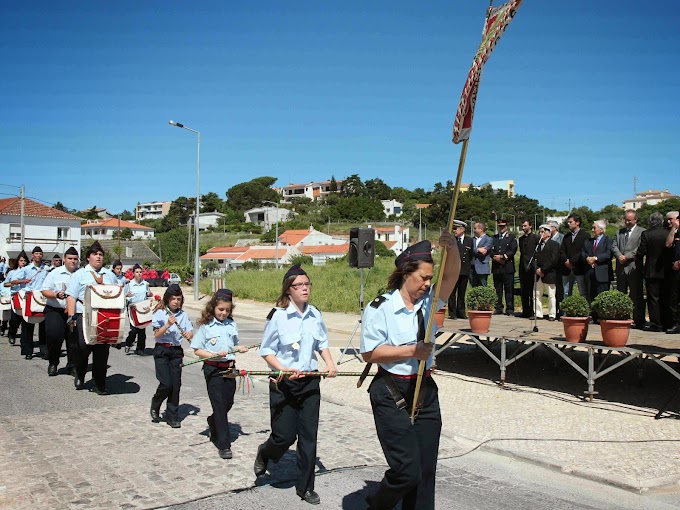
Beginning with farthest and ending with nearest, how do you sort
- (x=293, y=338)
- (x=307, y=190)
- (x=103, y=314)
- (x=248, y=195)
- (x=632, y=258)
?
1. (x=307, y=190)
2. (x=248, y=195)
3. (x=632, y=258)
4. (x=103, y=314)
5. (x=293, y=338)

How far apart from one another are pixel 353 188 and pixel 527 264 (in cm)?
14619

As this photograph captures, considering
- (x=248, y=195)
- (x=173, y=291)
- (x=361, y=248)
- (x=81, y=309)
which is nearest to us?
(x=173, y=291)

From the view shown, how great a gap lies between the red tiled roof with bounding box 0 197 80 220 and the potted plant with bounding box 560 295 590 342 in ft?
247

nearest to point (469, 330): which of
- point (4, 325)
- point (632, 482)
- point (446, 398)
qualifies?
point (446, 398)

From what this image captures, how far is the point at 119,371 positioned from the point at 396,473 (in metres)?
9.18

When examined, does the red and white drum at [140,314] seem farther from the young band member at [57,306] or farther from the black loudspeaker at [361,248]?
the black loudspeaker at [361,248]

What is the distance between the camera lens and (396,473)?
4.35 m

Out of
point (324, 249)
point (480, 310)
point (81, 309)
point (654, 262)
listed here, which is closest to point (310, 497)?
point (81, 309)

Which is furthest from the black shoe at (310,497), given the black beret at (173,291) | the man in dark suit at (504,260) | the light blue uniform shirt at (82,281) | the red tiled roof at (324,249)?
the red tiled roof at (324,249)

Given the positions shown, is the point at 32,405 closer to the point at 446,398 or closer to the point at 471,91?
the point at 446,398

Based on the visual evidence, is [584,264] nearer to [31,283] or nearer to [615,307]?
[615,307]

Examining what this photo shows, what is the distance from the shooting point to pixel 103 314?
30.5 feet

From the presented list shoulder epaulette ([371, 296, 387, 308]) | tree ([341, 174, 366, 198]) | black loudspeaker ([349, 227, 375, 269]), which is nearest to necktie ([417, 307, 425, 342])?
shoulder epaulette ([371, 296, 387, 308])

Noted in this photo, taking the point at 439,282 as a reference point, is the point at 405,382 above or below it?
below
